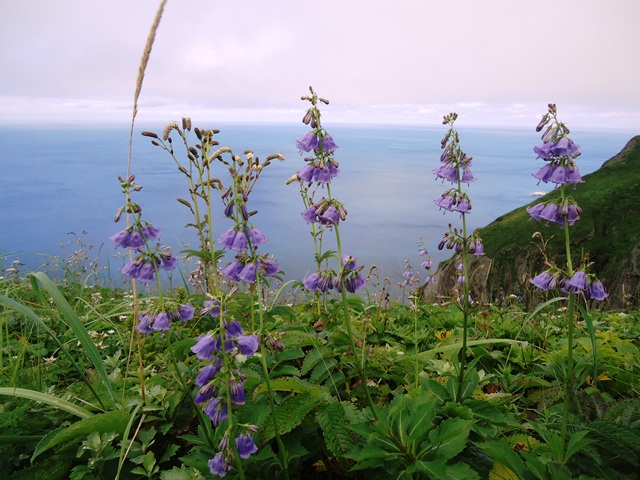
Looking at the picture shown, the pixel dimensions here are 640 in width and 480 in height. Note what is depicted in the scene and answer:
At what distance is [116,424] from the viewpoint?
265 cm

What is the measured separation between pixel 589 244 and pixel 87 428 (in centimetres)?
1490

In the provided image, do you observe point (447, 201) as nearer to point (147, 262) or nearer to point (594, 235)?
point (147, 262)

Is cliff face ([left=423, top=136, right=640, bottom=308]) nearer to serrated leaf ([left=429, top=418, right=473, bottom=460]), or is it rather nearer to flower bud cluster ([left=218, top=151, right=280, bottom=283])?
serrated leaf ([left=429, top=418, right=473, bottom=460])

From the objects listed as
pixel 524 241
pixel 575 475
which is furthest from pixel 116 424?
pixel 524 241

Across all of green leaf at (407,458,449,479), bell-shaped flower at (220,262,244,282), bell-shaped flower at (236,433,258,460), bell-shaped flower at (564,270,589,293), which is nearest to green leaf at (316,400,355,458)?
green leaf at (407,458,449,479)

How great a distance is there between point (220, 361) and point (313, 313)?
8.13 ft

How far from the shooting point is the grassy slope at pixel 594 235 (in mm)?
13562

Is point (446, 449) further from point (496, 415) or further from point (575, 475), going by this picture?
point (575, 475)

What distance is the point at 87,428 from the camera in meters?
2.56

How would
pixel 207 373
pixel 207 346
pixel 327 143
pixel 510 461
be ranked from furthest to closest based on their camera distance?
pixel 327 143, pixel 510 461, pixel 207 373, pixel 207 346

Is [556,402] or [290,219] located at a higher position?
[556,402]

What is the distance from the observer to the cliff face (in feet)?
43.0

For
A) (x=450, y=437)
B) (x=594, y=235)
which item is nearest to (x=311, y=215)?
(x=450, y=437)

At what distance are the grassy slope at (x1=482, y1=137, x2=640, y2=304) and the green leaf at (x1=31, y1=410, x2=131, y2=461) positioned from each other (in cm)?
1157
